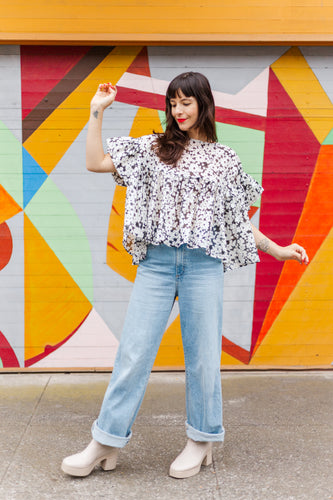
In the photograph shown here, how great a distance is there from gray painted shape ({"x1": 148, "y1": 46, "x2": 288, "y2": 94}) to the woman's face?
1419 millimetres

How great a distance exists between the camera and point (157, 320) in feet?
8.63

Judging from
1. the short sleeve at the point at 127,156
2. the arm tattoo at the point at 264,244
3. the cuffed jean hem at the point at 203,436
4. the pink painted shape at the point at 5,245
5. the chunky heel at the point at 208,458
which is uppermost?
the short sleeve at the point at 127,156

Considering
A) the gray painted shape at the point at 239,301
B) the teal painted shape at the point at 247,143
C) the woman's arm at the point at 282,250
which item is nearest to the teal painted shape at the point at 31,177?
the teal painted shape at the point at 247,143

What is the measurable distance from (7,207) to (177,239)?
187 centimetres

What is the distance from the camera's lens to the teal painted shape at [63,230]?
157 inches

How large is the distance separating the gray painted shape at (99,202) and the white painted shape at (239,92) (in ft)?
0.52

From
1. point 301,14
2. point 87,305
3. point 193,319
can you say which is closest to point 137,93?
point 301,14

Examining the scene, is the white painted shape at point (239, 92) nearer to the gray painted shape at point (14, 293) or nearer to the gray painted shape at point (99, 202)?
the gray painted shape at point (99, 202)

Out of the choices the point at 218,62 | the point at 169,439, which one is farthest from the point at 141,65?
the point at 169,439

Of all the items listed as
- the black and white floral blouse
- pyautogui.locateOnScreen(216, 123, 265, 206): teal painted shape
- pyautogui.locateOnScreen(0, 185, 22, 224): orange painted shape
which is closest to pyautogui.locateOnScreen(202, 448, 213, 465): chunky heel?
the black and white floral blouse

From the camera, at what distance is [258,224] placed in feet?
13.4

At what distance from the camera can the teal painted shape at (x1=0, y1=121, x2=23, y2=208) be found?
3.93 meters

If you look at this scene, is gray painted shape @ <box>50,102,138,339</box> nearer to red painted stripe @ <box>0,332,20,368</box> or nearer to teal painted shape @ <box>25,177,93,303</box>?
teal painted shape @ <box>25,177,93,303</box>

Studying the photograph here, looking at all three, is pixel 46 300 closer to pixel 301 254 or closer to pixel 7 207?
pixel 7 207
